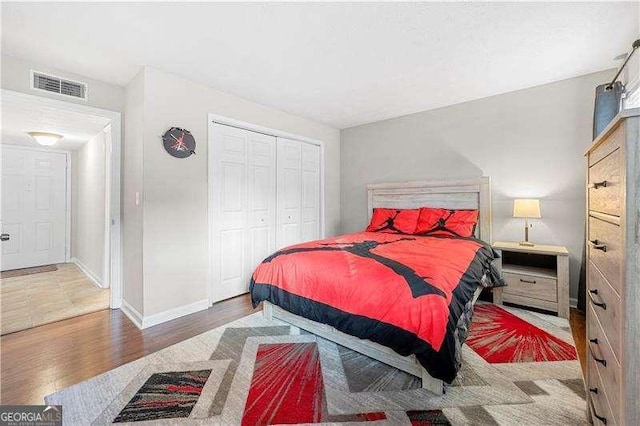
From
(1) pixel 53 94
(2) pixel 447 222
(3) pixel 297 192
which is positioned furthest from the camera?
(3) pixel 297 192

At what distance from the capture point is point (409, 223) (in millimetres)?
3678

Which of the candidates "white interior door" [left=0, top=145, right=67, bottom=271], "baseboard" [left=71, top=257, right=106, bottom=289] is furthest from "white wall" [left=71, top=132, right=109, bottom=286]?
"white interior door" [left=0, top=145, right=67, bottom=271]

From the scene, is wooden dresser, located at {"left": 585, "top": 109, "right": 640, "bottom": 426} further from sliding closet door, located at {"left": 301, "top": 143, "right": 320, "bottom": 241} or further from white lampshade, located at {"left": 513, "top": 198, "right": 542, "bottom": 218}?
sliding closet door, located at {"left": 301, "top": 143, "right": 320, "bottom": 241}

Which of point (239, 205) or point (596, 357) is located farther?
point (239, 205)

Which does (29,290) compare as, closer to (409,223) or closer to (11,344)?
(11,344)

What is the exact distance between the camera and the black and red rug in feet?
4.82

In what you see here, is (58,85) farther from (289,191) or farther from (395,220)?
(395,220)

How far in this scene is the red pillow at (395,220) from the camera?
145 inches

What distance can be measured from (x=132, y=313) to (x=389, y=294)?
105 inches

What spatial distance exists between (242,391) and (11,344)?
2.17 metres

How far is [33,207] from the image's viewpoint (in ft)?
16.0

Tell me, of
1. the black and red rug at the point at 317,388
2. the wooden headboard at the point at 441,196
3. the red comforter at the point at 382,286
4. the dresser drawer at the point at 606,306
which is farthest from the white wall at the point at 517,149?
the dresser drawer at the point at 606,306

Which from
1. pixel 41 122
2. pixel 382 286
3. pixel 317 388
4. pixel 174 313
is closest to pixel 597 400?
pixel 382 286

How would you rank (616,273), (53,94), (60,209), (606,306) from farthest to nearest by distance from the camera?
(60,209) → (53,94) → (606,306) → (616,273)
